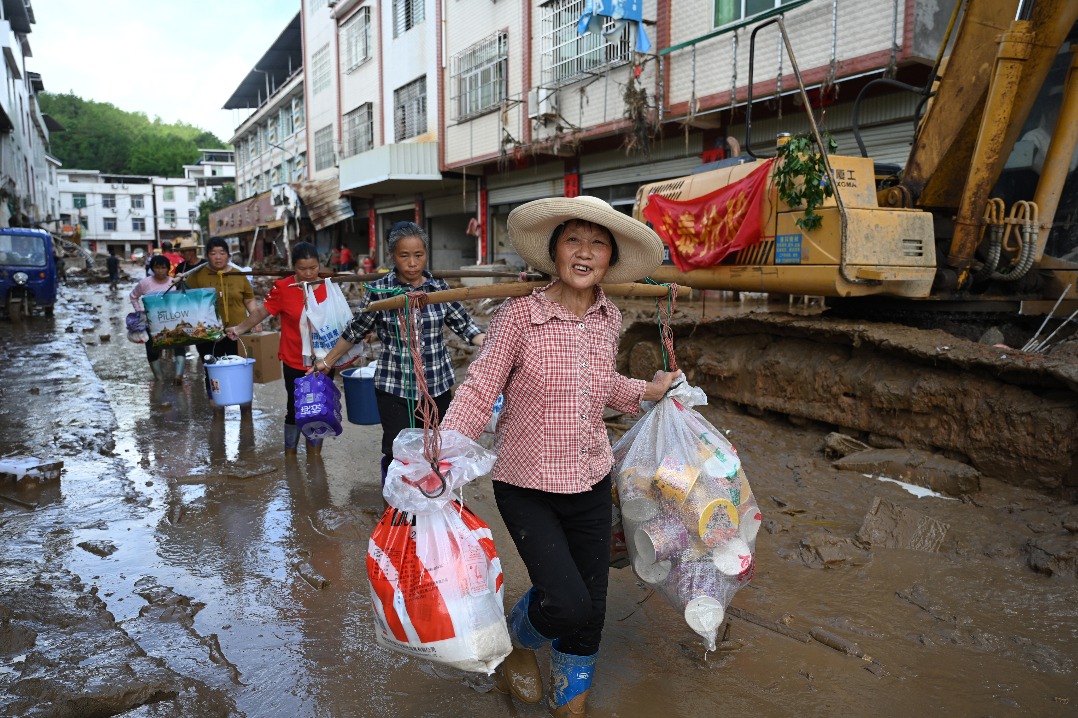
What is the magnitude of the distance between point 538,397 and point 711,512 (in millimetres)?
731

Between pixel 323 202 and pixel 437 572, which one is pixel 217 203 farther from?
pixel 437 572

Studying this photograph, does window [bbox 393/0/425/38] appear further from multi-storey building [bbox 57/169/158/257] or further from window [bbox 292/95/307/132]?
multi-storey building [bbox 57/169/158/257]

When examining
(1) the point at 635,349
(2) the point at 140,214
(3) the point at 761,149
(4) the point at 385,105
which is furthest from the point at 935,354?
(2) the point at 140,214

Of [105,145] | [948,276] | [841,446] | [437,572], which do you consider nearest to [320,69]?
[948,276]

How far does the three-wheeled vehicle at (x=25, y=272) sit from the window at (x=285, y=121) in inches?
767

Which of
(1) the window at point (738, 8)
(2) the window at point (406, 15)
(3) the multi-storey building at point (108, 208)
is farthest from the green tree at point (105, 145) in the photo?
(1) the window at point (738, 8)

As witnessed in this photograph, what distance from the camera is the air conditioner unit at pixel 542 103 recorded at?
50.4ft

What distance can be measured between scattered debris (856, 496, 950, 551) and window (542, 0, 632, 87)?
10863mm

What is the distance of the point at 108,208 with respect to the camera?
7394 cm

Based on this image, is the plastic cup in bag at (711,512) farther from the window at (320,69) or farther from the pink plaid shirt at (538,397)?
the window at (320,69)

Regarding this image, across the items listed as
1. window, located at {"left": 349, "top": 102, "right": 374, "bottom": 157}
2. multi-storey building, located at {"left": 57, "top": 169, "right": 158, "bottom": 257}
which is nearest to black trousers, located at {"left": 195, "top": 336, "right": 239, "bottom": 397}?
window, located at {"left": 349, "top": 102, "right": 374, "bottom": 157}

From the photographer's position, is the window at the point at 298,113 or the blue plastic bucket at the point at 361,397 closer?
the blue plastic bucket at the point at 361,397

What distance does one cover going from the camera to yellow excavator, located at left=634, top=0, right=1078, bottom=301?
534cm

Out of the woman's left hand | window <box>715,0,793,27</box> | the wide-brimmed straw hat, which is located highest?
window <box>715,0,793,27</box>
